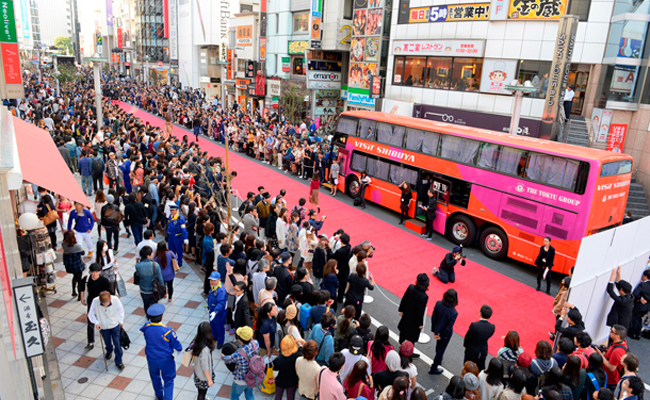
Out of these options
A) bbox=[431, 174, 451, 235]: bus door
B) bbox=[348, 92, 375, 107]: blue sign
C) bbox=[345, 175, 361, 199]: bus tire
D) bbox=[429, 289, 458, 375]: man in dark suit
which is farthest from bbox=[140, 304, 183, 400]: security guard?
bbox=[348, 92, 375, 107]: blue sign

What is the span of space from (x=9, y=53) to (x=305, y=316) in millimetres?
14290

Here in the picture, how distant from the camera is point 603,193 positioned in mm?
10031

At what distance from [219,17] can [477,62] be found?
34.0 metres

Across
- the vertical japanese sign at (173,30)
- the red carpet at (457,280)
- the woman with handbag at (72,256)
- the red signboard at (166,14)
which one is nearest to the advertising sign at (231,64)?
the vertical japanese sign at (173,30)

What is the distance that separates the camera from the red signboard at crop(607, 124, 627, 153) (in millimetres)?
16250

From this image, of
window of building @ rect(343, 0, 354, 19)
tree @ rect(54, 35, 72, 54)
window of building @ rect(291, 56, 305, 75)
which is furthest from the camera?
tree @ rect(54, 35, 72, 54)

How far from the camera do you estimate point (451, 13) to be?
21469 mm

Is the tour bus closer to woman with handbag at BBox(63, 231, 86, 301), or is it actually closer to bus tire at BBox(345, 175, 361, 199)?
bus tire at BBox(345, 175, 361, 199)

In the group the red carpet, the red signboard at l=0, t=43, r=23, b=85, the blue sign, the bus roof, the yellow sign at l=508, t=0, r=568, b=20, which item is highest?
the yellow sign at l=508, t=0, r=568, b=20

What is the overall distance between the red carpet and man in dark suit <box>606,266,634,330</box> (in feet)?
4.55

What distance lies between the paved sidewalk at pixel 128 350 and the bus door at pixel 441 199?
762cm

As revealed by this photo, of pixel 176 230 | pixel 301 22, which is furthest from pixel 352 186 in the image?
pixel 301 22

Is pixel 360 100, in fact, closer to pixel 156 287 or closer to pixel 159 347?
pixel 156 287

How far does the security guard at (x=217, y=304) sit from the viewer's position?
Answer: 21.8 ft
